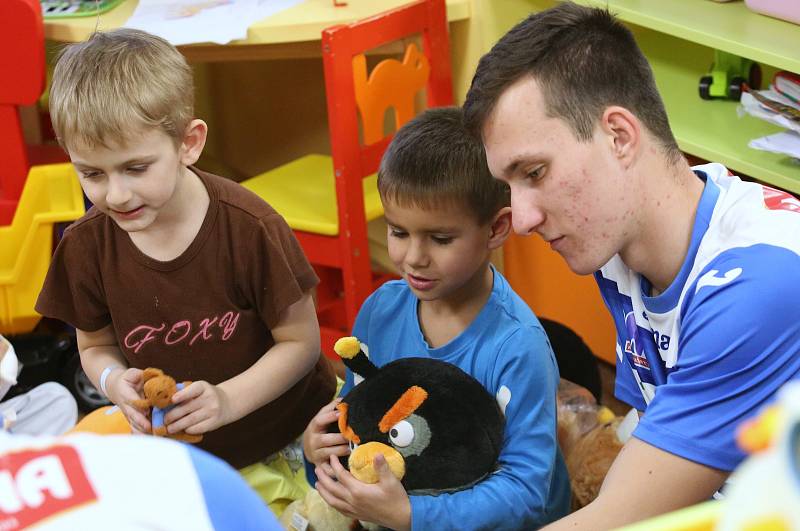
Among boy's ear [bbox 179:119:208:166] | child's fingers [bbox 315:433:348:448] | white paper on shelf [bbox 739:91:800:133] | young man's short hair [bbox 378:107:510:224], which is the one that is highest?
boy's ear [bbox 179:119:208:166]

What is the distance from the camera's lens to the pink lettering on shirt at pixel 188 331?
140 centimetres

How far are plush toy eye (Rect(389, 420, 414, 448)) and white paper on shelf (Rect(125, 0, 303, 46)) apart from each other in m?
1.13

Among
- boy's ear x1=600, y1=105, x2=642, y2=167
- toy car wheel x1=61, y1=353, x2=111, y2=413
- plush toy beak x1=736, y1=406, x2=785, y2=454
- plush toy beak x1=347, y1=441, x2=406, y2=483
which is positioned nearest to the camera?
plush toy beak x1=736, y1=406, x2=785, y2=454

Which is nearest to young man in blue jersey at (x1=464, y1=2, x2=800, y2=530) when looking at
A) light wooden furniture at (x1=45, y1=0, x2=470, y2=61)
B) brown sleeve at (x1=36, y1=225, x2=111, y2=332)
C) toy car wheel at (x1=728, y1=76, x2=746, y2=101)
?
brown sleeve at (x1=36, y1=225, x2=111, y2=332)

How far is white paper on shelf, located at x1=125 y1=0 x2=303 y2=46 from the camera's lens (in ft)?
6.92

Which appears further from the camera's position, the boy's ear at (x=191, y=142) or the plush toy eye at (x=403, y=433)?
the boy's ear at (x=191, y=142)

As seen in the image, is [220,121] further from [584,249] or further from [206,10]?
[584,249]

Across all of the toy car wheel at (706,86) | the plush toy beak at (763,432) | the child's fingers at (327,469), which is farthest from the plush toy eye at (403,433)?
the toy car wheel at (706,86)

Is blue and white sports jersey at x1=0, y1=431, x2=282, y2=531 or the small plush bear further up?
blue and white sports jersey at x1=0, y1=431, x2=282, y2=531

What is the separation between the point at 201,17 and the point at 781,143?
1204 millimetres

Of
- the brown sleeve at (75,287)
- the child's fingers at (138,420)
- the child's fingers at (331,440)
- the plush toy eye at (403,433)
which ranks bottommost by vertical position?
the child's fingers at (331,440)

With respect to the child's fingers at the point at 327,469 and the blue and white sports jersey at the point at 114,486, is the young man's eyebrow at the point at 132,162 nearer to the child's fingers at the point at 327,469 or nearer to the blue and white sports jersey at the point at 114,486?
the child's fingers at the point at 327,469

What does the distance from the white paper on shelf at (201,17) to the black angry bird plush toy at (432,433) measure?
1104 millimetres

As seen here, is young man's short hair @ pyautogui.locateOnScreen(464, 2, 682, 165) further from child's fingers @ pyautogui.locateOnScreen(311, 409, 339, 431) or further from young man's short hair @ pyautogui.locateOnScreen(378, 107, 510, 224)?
child's fingers @ pyautogui.locateOnScreen(311, 409, 339, 431)
